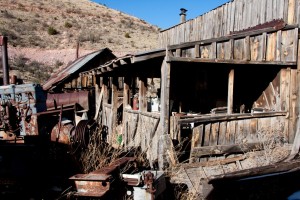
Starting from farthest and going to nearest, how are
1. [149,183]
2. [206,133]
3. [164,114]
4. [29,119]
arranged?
[206,133]
[29,119]
[164,114]
[149,183]

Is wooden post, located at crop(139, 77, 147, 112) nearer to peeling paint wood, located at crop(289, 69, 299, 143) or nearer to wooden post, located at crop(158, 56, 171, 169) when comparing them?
wooden post, located at crop(158, 56, 171, 169)

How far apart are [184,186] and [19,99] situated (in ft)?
15.2

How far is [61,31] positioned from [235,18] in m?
33.1

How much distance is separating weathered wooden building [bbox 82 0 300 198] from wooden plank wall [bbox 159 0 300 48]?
4cm

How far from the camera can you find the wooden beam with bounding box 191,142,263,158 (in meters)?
7.44

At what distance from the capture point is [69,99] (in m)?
13.2

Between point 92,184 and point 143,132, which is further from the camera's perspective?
point 143,132

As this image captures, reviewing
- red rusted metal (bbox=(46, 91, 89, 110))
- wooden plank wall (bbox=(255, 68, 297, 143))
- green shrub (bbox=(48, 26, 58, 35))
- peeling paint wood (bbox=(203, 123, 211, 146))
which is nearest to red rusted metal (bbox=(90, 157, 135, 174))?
peeling paint wood (bbox=(203, 123, 211, 146))

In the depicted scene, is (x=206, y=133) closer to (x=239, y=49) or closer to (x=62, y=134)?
(x=239, y=49)

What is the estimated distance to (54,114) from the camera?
8414 millimetres

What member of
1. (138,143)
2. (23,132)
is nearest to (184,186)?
(138,143)

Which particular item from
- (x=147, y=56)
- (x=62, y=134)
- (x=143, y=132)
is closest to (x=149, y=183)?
(x=147, y=56)

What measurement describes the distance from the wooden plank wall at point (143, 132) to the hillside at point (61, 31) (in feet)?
65.7

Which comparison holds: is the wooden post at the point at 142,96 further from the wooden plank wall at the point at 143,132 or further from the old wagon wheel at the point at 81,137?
the old wagon wheel at the point at 81,137
